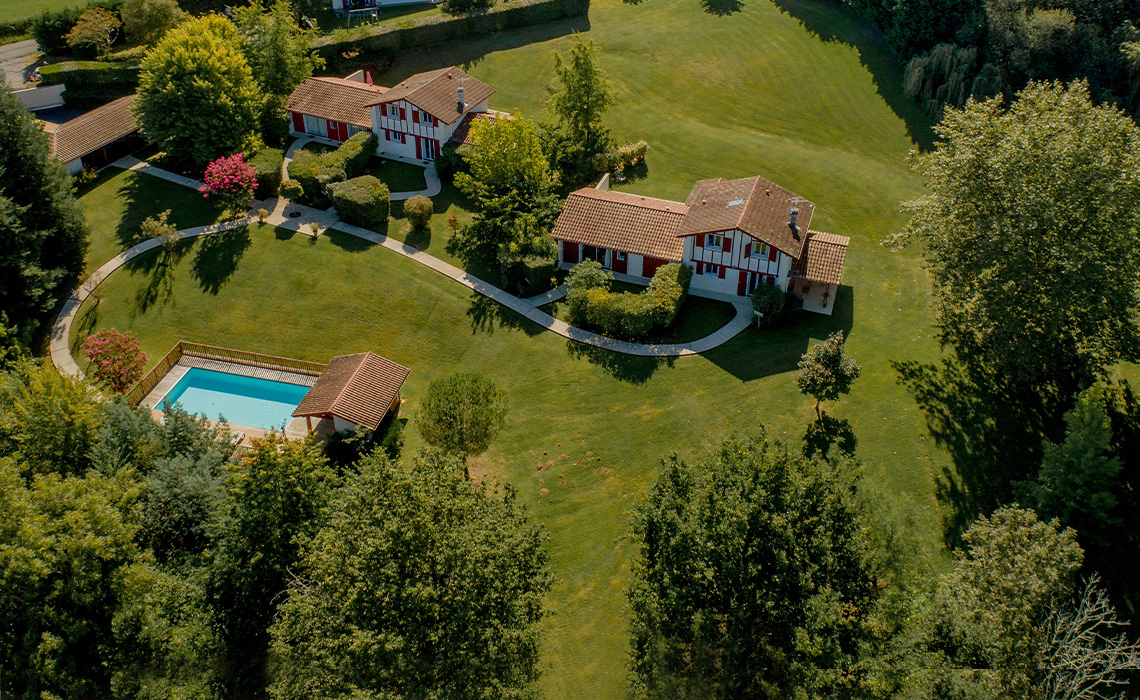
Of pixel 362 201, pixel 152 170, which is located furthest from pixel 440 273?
pixel 152 170

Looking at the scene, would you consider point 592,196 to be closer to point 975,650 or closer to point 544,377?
point 544,377

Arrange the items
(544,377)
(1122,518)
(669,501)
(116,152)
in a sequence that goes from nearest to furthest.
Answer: (669,501)
(1122,518)
(544,377)
(116,152)

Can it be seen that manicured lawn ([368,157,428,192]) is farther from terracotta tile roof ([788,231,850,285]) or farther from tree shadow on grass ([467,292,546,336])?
terracotta tile roof ([788,231,850,285])

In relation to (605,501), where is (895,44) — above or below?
above

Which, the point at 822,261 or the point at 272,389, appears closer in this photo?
the point at 272,389

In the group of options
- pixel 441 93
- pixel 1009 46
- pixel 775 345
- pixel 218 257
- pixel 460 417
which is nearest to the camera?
pixel 460 417

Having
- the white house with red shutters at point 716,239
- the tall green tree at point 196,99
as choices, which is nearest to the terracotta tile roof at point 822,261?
the white house with red shutters at point 716,239

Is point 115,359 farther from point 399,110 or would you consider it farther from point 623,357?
point 623,357

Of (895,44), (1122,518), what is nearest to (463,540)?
(1122,518)
